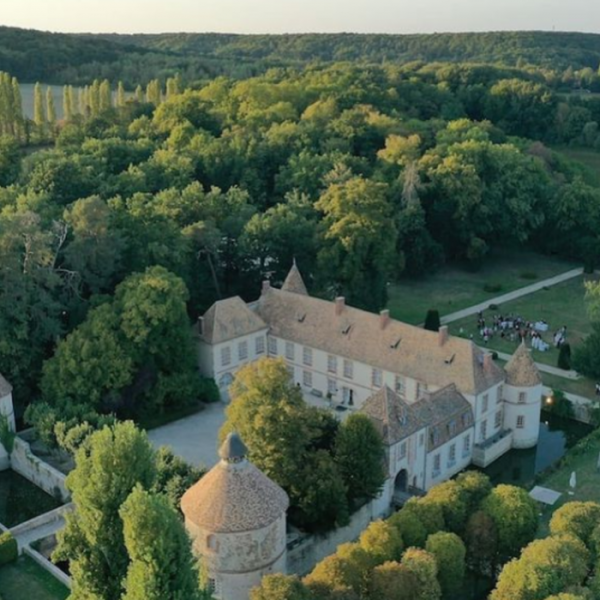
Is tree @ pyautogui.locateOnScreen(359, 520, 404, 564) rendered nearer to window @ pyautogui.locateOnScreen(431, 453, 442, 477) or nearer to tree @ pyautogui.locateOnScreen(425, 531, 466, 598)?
tree @ pyautogui.locateOnScreen(425, 531, 466, 598)

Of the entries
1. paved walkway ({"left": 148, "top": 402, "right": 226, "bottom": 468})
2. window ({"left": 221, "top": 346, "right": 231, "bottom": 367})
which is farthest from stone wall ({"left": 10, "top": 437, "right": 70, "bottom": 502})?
window ({"left": 221, "top": 346, "right": 231, "bottom": 367})

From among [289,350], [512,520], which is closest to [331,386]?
[289,350]

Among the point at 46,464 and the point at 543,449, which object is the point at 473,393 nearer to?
the point at 543,449

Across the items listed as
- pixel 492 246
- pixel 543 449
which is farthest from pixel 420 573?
pixel 492 246

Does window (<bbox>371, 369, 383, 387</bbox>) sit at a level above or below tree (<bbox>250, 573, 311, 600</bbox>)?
below

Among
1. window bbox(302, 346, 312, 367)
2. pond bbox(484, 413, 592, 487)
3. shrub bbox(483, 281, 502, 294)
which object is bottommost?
pond bbox(484, 413, 592, 487)

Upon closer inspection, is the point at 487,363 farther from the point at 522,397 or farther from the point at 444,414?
the point at 444,414

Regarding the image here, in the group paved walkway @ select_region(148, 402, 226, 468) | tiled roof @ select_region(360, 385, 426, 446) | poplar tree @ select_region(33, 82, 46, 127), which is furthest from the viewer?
poplar tree @ select_region(33, 82, 46, 127)

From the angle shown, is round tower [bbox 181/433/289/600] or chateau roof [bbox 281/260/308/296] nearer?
round tower [bbox 181/433/289/600]
